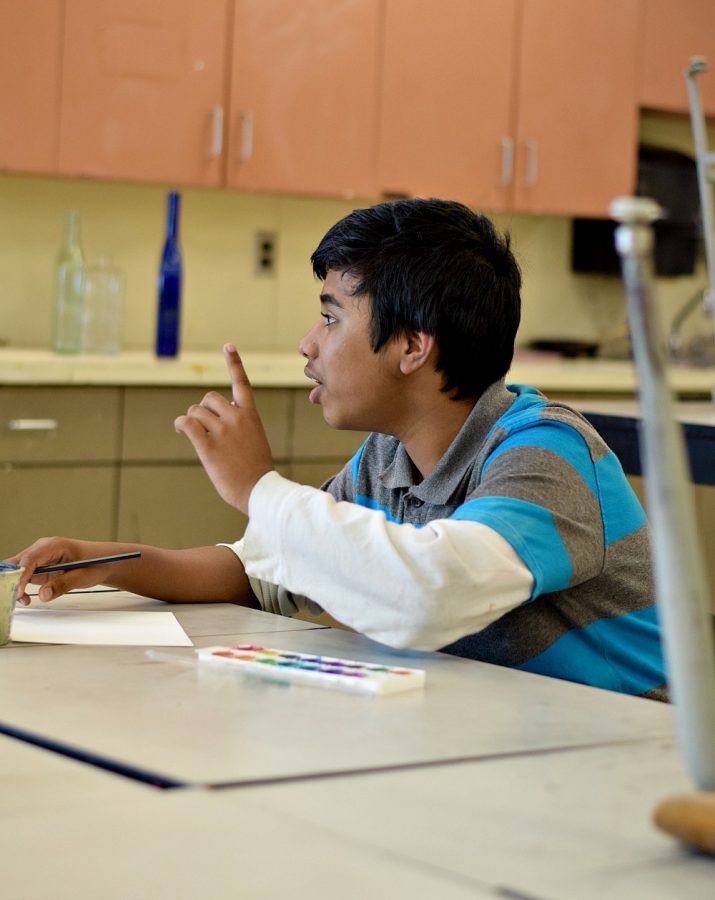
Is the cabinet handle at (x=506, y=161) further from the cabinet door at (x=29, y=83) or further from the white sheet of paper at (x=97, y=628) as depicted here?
the white sheet of paper at (x=97, y=628)

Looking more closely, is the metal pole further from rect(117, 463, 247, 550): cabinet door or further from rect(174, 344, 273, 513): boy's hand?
rect(117, 463, 247, 550): cabinet door

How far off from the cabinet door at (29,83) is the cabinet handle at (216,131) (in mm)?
438

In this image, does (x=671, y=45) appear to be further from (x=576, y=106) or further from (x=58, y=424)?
(x=58, y=424)

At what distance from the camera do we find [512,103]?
440 centimetres

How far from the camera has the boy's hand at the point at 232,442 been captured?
1.53 m

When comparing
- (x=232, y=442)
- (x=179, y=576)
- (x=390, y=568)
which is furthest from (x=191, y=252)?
(x=390, y=568)

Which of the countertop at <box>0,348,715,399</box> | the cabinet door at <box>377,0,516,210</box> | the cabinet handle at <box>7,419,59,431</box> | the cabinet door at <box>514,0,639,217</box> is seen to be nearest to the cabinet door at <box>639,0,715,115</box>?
the cabinet door at <box>514,0,639,217</box>

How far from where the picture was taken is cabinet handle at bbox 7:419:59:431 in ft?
11.0

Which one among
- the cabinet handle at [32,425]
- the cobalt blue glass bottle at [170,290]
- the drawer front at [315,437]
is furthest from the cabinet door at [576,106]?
the cabinet handle at [32,425]

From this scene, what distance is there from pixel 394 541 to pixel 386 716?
0.25m

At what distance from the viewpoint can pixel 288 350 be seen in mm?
4547

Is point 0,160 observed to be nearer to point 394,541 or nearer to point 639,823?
point 394,541

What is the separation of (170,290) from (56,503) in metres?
0.74

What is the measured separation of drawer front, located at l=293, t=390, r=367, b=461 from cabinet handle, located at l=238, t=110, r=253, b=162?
2.20 feet
